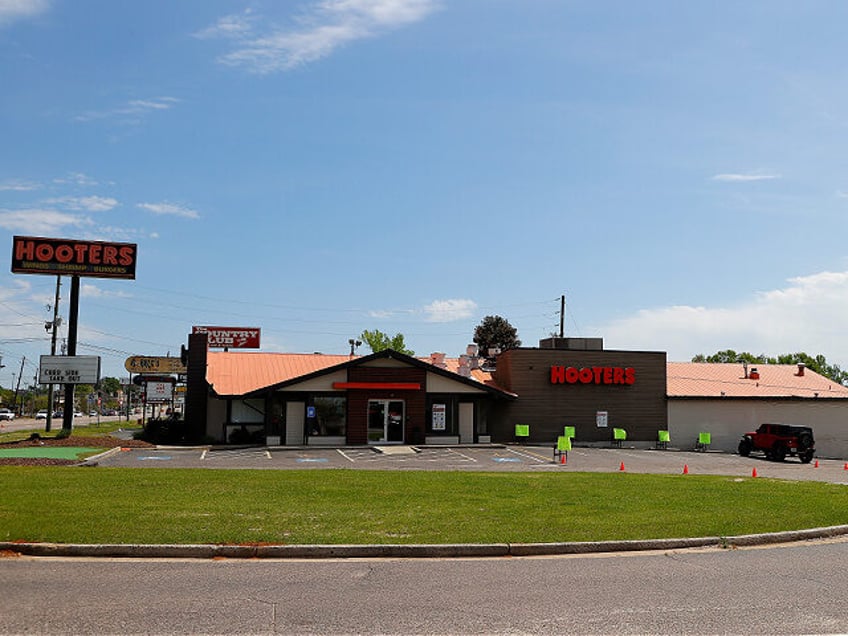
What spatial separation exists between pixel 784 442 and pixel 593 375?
11.2 m

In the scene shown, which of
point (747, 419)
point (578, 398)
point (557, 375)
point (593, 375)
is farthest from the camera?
point (747, 419)

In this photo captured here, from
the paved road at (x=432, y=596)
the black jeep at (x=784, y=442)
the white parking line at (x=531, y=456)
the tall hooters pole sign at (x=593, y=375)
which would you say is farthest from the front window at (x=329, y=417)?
the paved road at (x=432, y=596)

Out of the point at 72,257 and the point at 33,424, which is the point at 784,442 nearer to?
the point at 72,257

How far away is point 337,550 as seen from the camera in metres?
11.4

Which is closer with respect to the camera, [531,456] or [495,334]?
[531,456]

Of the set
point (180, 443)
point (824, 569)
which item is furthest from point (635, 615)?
point (180, 443)

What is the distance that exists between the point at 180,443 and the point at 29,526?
3029 centimetres

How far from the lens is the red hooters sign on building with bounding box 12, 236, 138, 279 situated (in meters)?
43.7

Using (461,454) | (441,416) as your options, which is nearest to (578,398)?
(441,416)

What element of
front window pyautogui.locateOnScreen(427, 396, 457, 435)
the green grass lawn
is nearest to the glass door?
front window pyautogui.locateOnScreen(427, 396, 457, 435)

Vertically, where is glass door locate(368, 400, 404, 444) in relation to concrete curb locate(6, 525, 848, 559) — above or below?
above

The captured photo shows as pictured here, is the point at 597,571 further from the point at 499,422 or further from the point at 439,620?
the point at 499,422

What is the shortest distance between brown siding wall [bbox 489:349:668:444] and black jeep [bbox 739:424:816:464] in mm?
7551

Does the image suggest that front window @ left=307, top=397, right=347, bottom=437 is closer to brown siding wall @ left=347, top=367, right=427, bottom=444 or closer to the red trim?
brown siding wall @ left=347, top=367, right=427, bottom=444
